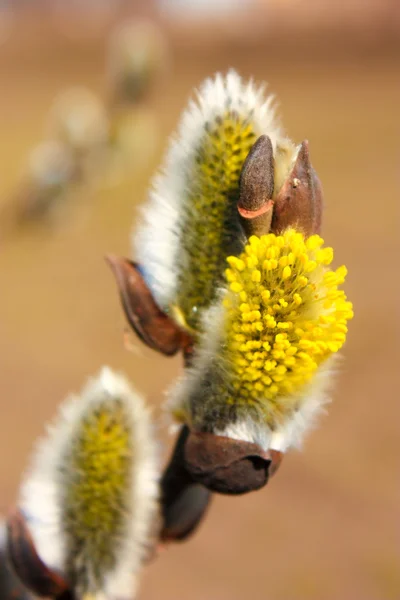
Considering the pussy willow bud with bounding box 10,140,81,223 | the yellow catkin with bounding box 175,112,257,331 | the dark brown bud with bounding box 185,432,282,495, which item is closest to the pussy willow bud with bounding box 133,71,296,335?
the yellow catkin with bounding box 175,112,257,331

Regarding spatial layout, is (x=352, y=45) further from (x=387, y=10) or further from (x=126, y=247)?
(x=126, y=247)

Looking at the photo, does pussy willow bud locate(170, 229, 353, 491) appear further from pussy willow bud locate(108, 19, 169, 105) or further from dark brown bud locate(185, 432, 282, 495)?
pussy willow bud locate(108, 19, 169, 105)

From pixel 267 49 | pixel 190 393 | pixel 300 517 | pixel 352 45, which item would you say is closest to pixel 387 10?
pixel 352 45

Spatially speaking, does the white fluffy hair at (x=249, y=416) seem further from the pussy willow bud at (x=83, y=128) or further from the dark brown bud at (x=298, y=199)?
the pussy willow bud at (x=83, y=128)

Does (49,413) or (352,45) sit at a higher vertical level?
(352,45)

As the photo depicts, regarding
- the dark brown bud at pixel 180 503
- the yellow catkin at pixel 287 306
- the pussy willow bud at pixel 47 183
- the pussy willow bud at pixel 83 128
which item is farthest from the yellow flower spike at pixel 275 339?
the pussy willow bud at pixel 47 183

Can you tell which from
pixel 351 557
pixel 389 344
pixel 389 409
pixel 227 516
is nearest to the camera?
pixel 351 557
